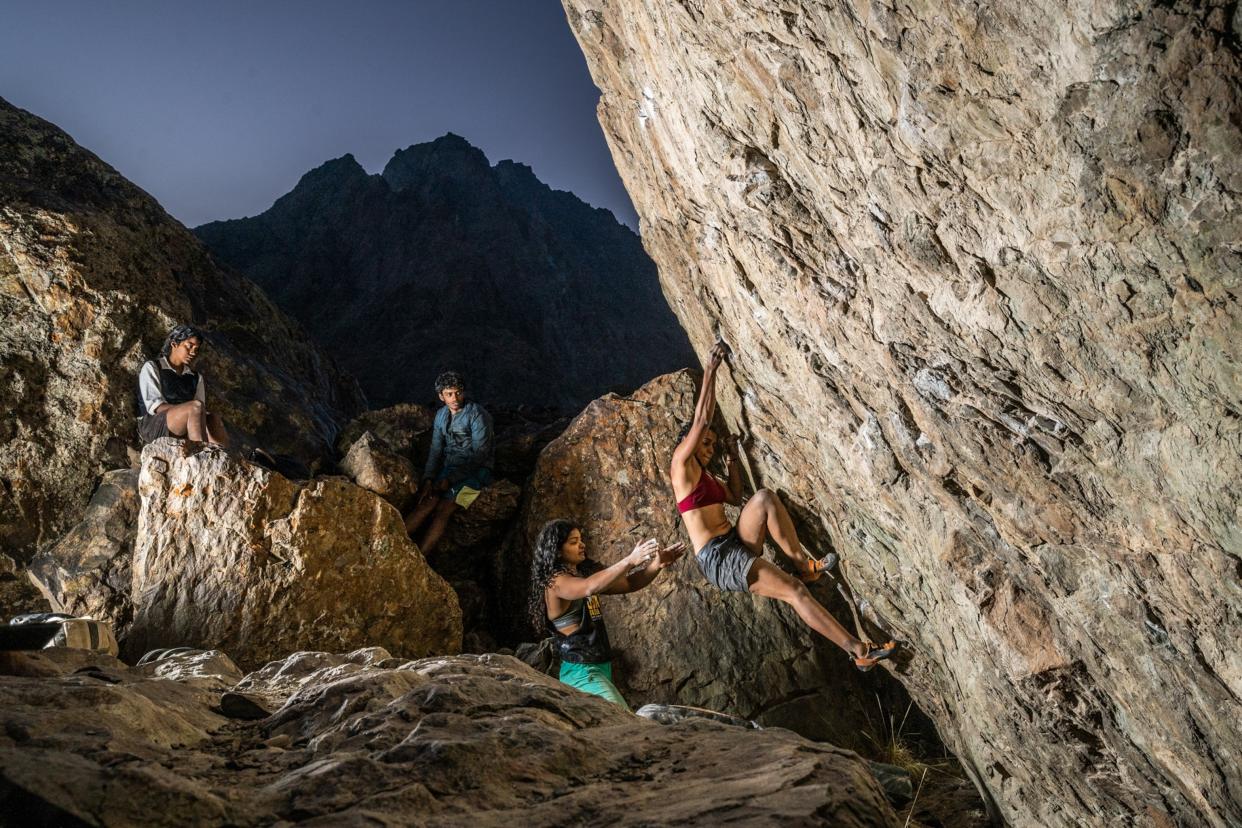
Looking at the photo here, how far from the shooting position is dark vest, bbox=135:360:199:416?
7.37 metres

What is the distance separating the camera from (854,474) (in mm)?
5961

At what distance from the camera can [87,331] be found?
26.5 feet

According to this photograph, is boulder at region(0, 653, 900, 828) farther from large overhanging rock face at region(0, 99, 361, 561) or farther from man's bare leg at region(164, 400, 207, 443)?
large overhanging rock face at region(0, 99, 361, 561)

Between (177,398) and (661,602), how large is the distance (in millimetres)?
6213

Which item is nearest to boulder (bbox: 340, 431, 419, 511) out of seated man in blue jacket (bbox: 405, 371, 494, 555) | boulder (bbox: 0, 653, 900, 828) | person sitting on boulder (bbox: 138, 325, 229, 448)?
seated man in blue jacket (bbox: 405, 371, 494, 555)

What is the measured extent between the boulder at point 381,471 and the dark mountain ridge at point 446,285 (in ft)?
44.6

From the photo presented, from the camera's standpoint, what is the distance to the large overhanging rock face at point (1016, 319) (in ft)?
8.93

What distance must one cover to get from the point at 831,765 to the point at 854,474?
155 inches

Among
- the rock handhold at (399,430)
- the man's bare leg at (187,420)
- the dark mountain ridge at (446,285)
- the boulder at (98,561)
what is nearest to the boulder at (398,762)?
the boulder at (98,561)

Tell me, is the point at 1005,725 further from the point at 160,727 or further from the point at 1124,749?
the point at 160,727

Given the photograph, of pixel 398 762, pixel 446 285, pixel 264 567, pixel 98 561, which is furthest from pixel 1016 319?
pixel 446 285

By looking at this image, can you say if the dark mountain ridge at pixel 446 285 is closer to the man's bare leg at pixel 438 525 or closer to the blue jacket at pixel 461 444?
the blue jacket at pixel 461 444

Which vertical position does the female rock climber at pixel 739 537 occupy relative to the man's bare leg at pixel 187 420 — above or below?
below

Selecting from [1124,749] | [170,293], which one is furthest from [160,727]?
[170,293]
